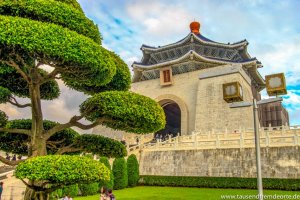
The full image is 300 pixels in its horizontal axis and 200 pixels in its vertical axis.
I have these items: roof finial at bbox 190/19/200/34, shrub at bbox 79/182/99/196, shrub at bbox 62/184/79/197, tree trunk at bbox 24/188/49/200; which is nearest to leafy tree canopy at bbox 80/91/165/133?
tree trunk at bbox 24/188/49/200

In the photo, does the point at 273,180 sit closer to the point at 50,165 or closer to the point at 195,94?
the point at 50,165

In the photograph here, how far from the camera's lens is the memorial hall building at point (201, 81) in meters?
29.5

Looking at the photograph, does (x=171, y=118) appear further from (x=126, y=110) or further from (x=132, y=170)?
(x=126, y=110)

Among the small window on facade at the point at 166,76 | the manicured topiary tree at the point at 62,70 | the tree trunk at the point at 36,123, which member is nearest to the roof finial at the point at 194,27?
the small window on facade at the point at 166,76

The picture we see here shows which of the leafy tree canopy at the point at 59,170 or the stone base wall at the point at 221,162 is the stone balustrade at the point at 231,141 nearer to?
the stone base wall at the point at 221,162

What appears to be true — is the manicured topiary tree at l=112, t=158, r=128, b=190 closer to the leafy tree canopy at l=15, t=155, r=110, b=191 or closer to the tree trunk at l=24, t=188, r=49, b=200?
the tree trunk at l=24, t=188, r=49, b=200

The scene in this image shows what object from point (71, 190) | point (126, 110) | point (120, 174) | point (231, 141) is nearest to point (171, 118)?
point (231, 141)

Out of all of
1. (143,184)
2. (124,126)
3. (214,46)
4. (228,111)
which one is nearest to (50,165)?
(124,126)

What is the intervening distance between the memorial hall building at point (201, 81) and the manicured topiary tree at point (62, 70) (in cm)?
2063

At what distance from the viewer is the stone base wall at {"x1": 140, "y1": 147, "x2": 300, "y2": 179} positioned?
1734 centimetres

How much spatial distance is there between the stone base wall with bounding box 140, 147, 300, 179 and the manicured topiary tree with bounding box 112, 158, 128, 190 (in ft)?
8.63

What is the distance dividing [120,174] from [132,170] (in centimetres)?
134

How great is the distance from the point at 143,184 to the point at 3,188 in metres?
8.66

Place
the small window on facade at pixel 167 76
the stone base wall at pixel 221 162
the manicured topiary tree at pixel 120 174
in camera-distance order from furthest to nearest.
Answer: the small window on facade at pixel 167 76 → the manicured topiary tree at pixel 120 174 → the stone base wall at pixel 221 162
